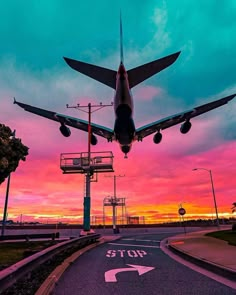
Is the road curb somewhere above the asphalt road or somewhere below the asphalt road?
above

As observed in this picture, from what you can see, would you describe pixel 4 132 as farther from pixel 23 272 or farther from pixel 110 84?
pixel 23 272

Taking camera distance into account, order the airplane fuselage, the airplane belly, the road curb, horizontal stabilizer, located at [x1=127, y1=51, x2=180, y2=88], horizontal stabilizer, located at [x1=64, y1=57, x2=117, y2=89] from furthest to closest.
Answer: the airplane belly < the airplane fuselage < horizontal stabilizer, located at [x1=64, y1=57, x2=117, y2=89] < horizontal stabilizer, located at [x1=127, y1=51, x2=180, y2=88] < the road curb

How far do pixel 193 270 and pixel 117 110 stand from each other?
1108 cm

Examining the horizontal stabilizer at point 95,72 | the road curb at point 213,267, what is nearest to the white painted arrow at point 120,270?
the road curb at point 213,267

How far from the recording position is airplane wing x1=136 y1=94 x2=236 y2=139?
23.9 m

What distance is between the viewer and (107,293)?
22.0ft

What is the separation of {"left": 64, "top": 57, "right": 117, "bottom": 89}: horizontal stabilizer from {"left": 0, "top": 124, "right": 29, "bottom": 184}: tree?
23.6ft

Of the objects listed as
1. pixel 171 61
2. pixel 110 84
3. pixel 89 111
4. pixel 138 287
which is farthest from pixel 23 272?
pixel 89 111

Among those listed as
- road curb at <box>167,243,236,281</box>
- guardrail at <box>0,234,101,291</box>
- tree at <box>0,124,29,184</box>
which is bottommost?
road curb at <box>167,243,236,281</box>

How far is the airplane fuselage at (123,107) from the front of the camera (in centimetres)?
1684

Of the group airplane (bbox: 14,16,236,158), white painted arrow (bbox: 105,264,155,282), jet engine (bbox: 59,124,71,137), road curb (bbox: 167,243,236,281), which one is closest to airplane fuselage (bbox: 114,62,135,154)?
airplane (bbox: 14,16,236,158)

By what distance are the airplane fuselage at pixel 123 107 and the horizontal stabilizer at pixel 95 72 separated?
1.19 metres

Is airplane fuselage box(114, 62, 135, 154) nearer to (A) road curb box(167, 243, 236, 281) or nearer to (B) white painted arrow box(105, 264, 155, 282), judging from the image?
(A) road curb box(167, 243, 236, 281)

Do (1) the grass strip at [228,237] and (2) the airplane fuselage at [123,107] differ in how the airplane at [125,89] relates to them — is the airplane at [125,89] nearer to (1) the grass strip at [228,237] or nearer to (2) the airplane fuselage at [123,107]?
(2) the airplane fuselage at [123,107]
